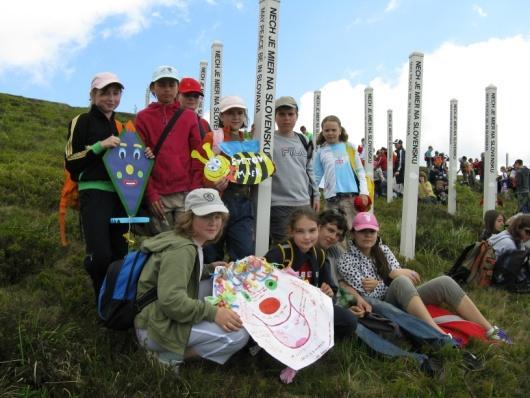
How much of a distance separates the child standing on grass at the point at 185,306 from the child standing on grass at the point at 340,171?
2333mm

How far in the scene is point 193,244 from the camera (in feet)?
11.0

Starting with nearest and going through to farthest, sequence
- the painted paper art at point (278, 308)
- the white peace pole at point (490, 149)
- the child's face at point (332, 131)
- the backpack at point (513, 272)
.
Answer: the painted paper art at point (278, 308), the child's face at point (332, 131), the backpack at point (513, 272), the white peace pole at point (490, 149)

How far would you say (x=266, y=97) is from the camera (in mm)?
4758

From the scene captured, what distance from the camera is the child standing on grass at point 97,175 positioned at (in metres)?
3.81

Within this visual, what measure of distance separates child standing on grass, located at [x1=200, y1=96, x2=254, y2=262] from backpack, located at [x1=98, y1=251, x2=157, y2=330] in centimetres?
96

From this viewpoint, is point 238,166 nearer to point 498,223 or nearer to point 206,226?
point 206,226

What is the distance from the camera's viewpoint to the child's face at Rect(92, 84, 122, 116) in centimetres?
399

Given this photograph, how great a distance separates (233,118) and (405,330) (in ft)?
7.51

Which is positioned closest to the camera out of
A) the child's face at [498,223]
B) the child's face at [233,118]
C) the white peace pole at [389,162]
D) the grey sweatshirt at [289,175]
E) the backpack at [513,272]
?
the child's face at [233,118]

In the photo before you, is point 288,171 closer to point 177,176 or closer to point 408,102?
point 177,176

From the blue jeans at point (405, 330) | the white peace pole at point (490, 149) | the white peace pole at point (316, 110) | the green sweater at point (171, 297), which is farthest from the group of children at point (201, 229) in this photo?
the white peace pole at point (316, 110)

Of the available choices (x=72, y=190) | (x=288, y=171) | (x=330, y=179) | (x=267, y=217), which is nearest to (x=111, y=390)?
(x=72, y=190)

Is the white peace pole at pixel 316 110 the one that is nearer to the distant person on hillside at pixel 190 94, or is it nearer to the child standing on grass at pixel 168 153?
the distant person on hillside at pixel 190 94

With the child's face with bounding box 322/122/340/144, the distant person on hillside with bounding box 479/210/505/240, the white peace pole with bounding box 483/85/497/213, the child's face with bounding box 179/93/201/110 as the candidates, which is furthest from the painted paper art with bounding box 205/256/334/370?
the white peace pole with bounding box 483/85/497/213
